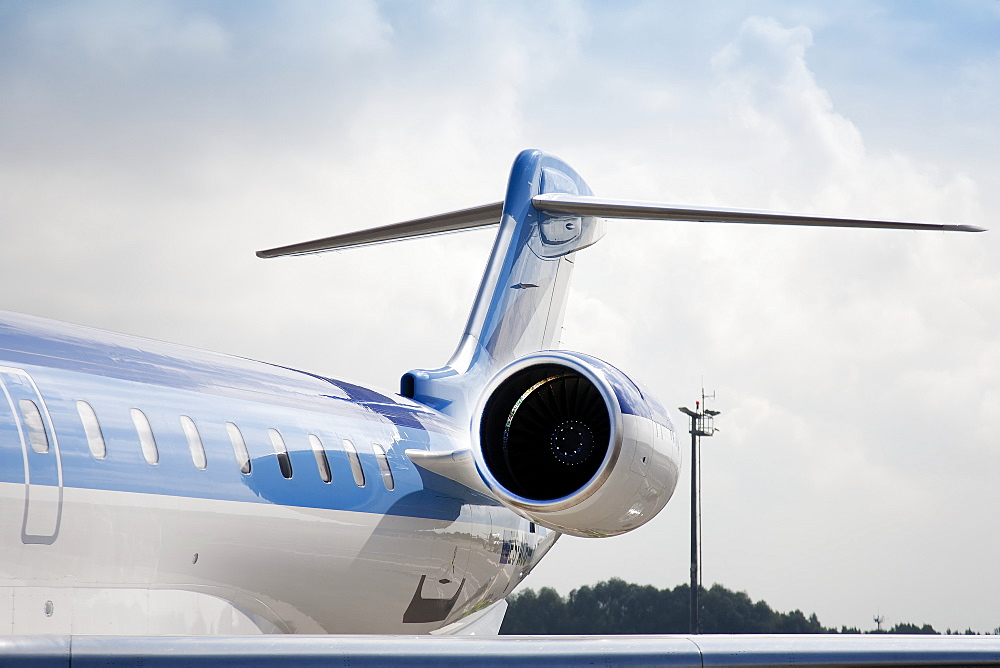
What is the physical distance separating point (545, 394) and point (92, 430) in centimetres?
363

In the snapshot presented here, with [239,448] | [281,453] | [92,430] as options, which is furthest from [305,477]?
[92,430]

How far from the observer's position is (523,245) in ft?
38.8

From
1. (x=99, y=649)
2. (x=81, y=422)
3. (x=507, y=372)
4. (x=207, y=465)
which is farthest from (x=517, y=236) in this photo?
(x=99, y=649)

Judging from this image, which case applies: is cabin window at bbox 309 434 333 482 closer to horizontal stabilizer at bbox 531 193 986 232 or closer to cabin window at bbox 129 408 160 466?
cabin window at bbox 129 408 160 466

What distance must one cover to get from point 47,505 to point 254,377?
2452mm

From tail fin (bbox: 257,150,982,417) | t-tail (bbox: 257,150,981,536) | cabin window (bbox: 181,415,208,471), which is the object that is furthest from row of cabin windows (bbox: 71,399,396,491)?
tail fin (bbox: 257,150,982,417)

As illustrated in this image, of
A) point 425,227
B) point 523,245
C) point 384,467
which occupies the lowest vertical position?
point 384,467

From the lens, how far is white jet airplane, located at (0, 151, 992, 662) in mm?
5691

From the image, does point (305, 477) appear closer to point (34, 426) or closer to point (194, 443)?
point (194, 443)

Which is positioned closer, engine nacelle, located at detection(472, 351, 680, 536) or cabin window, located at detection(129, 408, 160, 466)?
cabin window, located at detection(129, 408, 160, 466)

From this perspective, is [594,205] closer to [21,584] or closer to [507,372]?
[507,372]

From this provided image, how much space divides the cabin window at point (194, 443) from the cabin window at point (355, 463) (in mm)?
1625

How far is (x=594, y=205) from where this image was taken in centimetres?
1168

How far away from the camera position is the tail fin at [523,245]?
35.4 ft
